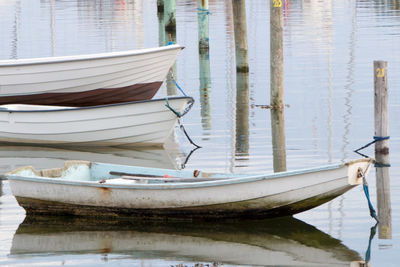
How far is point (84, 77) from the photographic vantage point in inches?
669

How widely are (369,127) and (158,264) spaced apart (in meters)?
8.24

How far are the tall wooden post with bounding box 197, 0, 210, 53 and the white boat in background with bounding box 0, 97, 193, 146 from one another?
11.2 meters

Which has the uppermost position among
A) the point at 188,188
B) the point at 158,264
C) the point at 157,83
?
the point at 157,83

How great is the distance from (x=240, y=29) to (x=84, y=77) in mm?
7086

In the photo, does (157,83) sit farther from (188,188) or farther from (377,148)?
(188,188)

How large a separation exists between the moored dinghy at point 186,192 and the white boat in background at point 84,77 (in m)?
5.41

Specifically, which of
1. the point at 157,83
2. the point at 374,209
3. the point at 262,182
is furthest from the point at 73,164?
the point at 157,83

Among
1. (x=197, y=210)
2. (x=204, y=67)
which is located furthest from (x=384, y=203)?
(x=204, y=67)

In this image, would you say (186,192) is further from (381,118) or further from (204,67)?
(204,67)

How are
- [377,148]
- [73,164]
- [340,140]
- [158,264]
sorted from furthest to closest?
[340,140] < [377,148] < [73,164] < [158,264]

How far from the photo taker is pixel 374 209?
36.0ft

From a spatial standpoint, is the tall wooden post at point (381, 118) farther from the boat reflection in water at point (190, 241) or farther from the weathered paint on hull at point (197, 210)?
the boat reflection in water at point (190, 241)

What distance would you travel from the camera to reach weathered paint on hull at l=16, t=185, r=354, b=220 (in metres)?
10.5

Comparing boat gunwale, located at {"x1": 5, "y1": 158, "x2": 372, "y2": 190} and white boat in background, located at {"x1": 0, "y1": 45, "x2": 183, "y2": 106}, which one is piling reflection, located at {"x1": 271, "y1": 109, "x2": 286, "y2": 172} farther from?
boat gunwale, located at {"x1": 5, "y1": 158, "x2": 372, "y2": 190}
